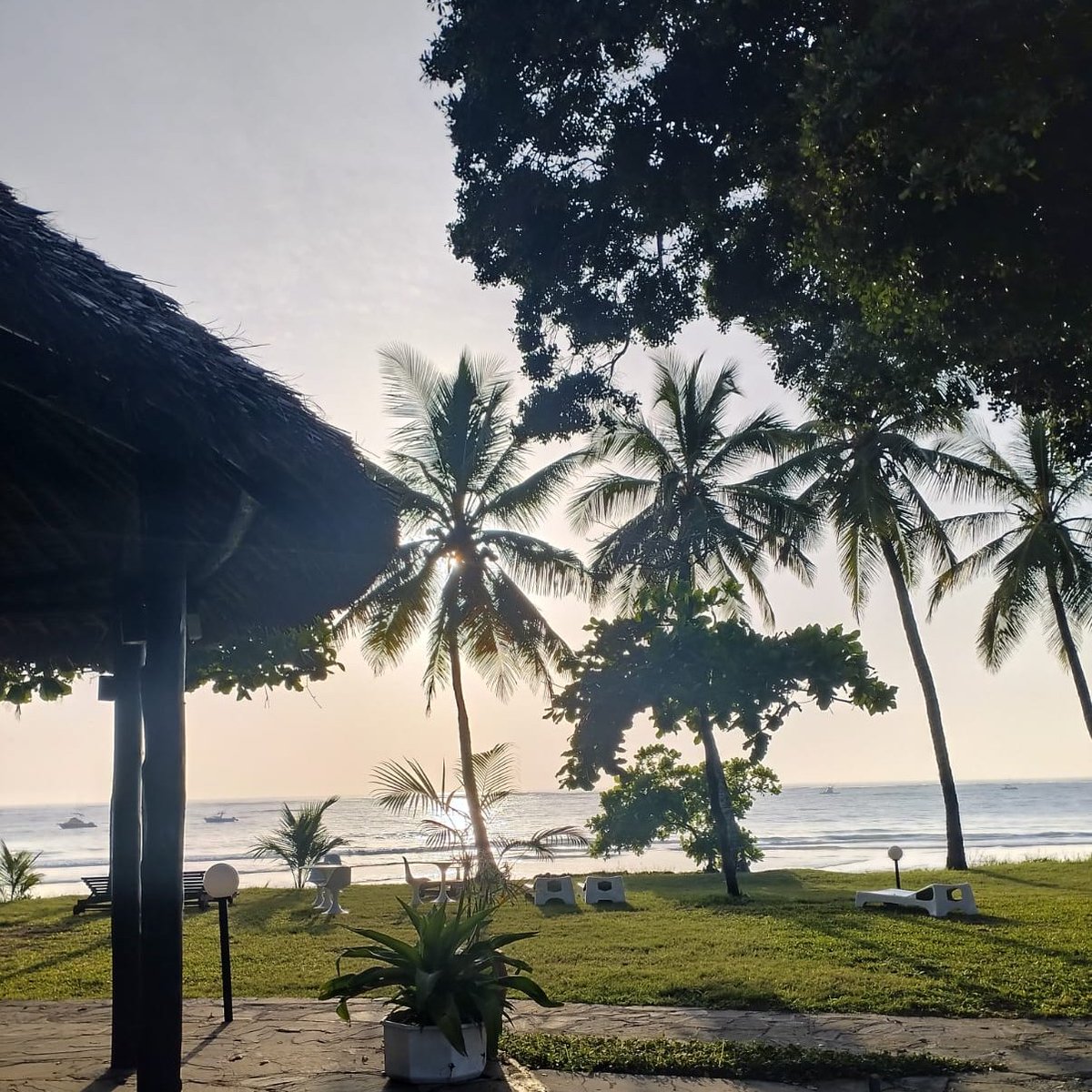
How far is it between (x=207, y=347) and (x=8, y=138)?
1.57 m

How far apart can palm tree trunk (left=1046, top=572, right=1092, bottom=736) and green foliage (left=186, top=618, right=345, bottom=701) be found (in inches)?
564

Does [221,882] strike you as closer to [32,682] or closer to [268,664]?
[268,664]

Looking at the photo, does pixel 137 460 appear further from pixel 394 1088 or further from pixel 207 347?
pixel 394 1088

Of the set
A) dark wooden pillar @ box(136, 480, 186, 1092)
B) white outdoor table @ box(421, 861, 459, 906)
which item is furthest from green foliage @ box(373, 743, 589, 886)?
dark wooden pillar @ box(136, 480, 186, 1092)

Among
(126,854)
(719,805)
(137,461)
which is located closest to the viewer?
(137,461)

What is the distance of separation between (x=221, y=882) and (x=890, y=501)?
49.8ft

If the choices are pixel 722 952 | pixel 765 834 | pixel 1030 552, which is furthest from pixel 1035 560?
pixel 765 834

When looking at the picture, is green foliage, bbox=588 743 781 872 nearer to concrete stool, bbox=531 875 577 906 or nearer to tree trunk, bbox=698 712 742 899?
tree trunk, bbox=698 712 742 899

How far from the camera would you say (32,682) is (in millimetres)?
10359

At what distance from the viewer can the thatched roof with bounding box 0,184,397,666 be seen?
12.6 feet

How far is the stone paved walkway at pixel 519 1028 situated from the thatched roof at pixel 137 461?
2.53 m

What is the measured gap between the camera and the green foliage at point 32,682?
9.99 meters

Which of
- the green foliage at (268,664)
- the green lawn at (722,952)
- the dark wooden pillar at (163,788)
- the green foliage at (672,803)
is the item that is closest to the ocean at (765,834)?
the green foliage at (672,803)

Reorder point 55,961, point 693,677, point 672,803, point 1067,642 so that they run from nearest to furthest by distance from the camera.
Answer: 1. point 55,961
2. point 693,677
3. point 1067,642
4. point 672,803
